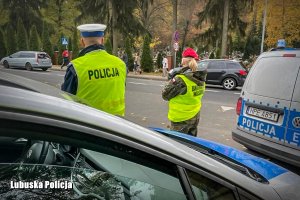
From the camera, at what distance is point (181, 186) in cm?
153

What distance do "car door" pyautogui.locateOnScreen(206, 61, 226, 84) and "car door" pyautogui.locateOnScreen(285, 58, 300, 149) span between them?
47.5ft

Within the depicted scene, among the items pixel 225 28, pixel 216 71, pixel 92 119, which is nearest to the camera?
pixel 92 119

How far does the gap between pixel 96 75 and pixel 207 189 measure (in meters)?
1.99

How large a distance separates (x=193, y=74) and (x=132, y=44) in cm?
2744

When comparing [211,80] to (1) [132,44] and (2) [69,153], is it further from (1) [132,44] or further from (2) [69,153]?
(2) [69,153]

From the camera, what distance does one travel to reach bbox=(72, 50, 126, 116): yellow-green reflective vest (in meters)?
3.27

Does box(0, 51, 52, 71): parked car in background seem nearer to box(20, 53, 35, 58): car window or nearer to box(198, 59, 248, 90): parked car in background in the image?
box(20, 53, 35, 58): car window

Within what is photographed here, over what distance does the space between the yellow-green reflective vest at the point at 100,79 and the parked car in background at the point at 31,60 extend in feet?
84.8

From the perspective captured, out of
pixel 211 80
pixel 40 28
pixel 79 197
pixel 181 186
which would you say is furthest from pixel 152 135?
pixel 40 28

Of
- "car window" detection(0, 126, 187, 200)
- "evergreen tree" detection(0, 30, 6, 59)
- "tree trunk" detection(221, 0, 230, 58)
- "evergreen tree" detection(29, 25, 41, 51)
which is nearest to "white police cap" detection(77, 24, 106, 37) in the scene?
"car window" detection(0, 126, 187, 200)

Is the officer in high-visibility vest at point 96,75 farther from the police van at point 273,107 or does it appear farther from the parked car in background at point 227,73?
the parked car in background at point 227,73

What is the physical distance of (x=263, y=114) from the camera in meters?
4.86

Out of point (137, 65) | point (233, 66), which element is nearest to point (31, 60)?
point (137, 65)

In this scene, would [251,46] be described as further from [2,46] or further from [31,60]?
[2,46]
